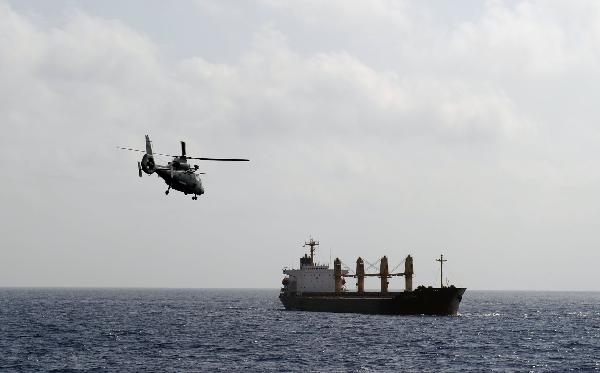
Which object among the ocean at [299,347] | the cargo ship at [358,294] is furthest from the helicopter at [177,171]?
the cargo ship at [358,294]

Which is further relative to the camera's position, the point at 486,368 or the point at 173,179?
the point at 486,368

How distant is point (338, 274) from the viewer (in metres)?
98.6

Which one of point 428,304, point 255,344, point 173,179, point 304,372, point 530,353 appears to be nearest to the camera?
point 173,179

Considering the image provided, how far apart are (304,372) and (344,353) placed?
33.7 ft

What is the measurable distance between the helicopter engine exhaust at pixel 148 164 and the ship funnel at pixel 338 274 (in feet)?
207

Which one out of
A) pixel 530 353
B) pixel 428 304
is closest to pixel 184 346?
pixel 530 353

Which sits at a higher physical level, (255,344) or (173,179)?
(173,179)

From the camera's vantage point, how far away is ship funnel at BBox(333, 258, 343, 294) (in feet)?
324

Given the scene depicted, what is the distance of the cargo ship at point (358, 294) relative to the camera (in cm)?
8931

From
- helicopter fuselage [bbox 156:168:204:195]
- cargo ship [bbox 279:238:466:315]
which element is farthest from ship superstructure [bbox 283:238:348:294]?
helicopter fuselage [bbox 156:168:204:195]

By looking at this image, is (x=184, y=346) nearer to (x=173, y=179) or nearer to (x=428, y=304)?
(x=173, y=179)

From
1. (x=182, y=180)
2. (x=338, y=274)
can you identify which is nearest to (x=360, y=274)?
(x=338, y=274)

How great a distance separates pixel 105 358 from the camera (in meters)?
50.8

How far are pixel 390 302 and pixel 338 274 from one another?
9.34 metres
